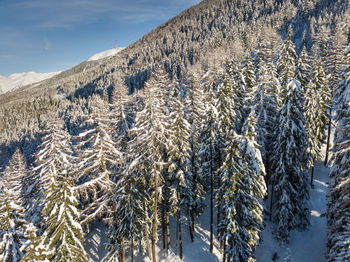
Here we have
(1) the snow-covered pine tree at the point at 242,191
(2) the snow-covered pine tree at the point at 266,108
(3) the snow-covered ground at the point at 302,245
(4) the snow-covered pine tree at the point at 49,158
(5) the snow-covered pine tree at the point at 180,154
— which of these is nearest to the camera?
(1) the snow-covered pine tree at the point at 242,191

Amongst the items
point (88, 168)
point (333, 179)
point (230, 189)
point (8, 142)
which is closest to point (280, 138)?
point (333, 179)

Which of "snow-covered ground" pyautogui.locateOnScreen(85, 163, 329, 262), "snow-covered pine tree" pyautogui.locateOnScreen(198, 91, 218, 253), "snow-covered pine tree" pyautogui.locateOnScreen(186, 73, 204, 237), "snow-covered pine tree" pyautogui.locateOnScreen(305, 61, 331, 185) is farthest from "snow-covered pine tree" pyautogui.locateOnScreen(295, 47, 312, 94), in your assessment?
"snow-covered pine tree" pyautogui.locateOnScreen(198, 91, 218, 253)

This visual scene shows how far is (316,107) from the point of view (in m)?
29.5

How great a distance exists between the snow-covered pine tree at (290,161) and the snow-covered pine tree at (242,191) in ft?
19.6

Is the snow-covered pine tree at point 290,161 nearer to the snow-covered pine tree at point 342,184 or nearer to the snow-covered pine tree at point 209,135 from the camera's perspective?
the snow-covered pine tree at point 342,184

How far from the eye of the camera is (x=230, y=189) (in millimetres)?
17125

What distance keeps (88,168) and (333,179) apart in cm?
1750

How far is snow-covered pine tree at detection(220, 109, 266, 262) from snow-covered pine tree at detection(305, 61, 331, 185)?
15.3 meters

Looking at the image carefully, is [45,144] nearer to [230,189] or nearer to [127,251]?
[127,251]

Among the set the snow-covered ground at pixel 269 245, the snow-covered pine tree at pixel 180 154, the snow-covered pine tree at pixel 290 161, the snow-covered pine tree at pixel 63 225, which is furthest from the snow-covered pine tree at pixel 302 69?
the snow-covered pine tree at pixel 63 225

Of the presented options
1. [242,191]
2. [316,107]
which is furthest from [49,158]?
[316,107]

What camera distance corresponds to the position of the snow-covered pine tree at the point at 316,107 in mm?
28219

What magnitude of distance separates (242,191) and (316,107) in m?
20.9

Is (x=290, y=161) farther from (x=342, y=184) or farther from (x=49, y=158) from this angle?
(x=49, y=158)
